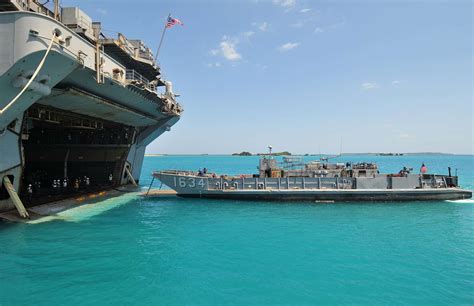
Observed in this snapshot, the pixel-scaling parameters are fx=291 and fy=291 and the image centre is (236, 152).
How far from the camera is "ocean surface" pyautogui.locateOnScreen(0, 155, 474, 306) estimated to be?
9.20 metres

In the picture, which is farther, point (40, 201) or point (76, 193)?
point (76, 193)

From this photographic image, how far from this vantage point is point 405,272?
11.0 m

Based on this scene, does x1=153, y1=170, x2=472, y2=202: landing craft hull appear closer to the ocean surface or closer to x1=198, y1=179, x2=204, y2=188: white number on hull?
x1=198, y1=179, x2=204, y2=188: white number on hull

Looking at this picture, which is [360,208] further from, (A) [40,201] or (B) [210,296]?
(A) [40,201]

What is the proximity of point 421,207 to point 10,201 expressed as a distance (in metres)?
30.7

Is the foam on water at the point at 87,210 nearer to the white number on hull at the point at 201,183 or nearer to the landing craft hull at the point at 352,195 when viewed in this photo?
the white number on hull at the point at 201,183

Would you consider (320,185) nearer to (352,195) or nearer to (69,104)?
(352,195)

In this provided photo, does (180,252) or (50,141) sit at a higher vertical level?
(50,141)

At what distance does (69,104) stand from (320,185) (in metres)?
22.0

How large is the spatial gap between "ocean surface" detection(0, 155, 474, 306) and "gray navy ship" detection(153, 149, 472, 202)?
6392 mm

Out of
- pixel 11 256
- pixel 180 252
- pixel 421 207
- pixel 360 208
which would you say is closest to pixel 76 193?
pixel 11 256

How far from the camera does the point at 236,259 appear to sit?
1204 centimetres

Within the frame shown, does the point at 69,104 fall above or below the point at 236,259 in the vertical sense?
above

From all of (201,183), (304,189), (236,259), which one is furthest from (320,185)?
(236,259)
